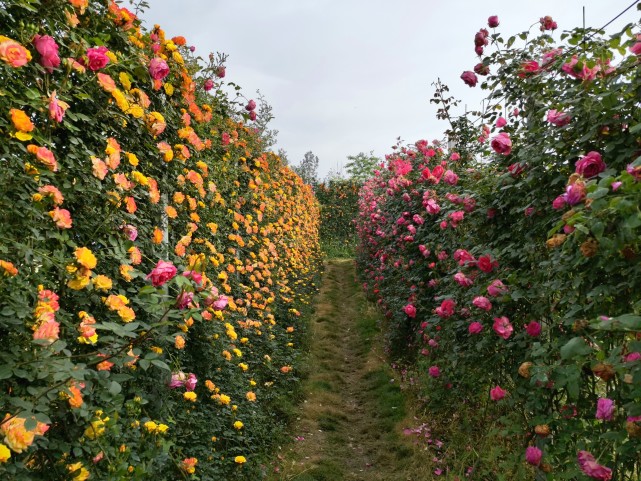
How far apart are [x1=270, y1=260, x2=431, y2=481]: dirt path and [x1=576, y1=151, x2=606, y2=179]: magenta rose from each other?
250cm

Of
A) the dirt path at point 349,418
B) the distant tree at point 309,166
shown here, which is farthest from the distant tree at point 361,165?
the dirt path at point 349,418

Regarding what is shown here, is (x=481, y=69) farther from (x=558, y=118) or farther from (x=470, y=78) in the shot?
(x=558, y=118)

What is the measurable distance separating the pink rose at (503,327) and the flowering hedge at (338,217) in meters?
12.5

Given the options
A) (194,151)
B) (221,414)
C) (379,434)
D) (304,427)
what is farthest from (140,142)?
(379,434)

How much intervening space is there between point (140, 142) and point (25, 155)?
73 centimetres

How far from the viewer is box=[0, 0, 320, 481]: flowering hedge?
1364 mm

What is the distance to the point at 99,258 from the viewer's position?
177 centimetres

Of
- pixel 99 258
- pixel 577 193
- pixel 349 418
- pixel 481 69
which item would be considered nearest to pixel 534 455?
pixel 577 193

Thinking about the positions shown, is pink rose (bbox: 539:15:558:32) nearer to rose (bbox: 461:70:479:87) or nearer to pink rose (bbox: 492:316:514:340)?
rose (bbox: 461:70:479:87)

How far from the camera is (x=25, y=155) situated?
4.89ft

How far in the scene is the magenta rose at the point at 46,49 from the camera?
4.91 feet

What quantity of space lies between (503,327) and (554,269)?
0.57 m

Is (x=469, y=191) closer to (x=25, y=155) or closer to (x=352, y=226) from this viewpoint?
(x=25, y=155)

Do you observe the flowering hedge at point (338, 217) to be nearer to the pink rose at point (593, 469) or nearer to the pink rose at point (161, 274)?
the pink rose at point (161, 274)
